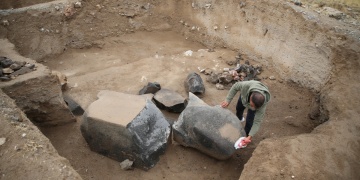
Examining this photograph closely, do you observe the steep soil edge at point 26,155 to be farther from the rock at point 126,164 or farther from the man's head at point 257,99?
the man's head at point 257,99

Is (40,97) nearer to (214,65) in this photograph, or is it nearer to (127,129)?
(127,129)

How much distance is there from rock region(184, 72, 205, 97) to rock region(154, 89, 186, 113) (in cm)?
43

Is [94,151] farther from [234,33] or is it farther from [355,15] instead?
[355,15]

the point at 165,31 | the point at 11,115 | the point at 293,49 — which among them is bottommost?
the point at 165,31

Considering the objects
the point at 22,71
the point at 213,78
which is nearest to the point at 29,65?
the point at 22,71

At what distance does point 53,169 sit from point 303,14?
5183 millimetres

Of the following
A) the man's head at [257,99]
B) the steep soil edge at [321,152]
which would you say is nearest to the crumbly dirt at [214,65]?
the steep soil edge at [321,152]

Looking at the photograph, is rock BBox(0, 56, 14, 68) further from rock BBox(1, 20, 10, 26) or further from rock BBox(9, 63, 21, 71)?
rock BBox(1, 20, 10, 26)

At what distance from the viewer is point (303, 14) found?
5754 mm

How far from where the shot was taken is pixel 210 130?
4012 millimetres

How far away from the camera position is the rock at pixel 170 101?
201 inches

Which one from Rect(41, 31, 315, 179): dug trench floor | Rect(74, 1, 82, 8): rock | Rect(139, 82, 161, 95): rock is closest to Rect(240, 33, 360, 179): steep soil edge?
Rect(41, 31, 315, 179): dug trench floor

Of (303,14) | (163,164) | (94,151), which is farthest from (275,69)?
(94,151)

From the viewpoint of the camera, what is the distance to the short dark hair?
358cm
